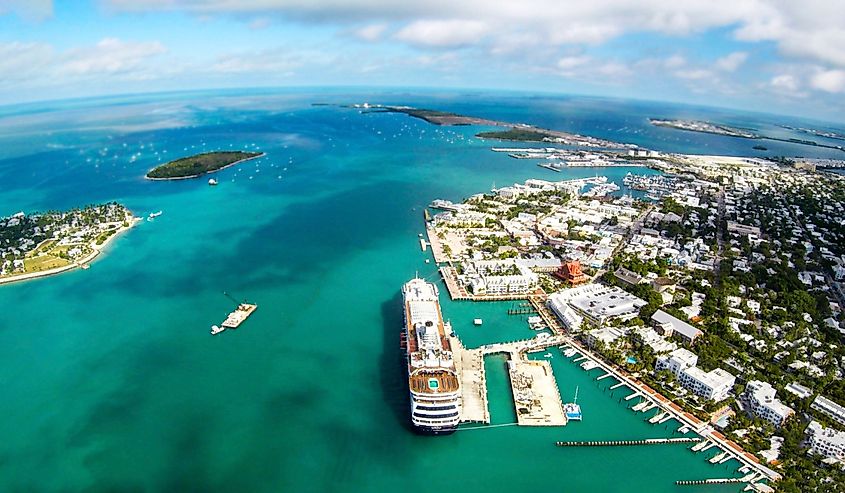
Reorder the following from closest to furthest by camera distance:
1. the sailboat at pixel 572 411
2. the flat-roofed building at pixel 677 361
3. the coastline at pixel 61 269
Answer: the sailboat at pixel 572 411
the flat-roofed building at pixel 677 361
the coastline at pixel 61 269

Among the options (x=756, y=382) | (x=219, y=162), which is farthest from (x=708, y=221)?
(x=219, y=162)

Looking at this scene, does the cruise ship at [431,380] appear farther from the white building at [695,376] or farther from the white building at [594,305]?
the white building at [695,376]

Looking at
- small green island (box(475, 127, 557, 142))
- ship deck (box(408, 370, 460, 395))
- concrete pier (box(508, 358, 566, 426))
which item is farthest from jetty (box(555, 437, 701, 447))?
small green island (box(475, 127, 557, 142))

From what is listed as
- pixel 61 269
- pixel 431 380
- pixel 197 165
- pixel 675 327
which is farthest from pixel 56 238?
pixel 675 327

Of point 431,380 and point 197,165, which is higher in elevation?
point 197,165

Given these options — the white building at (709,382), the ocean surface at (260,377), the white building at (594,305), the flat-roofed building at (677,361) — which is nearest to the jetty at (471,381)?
Answer: the ocean surface at (260,377)

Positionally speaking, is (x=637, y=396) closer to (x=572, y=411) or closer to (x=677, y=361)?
(x=677, y=361)
